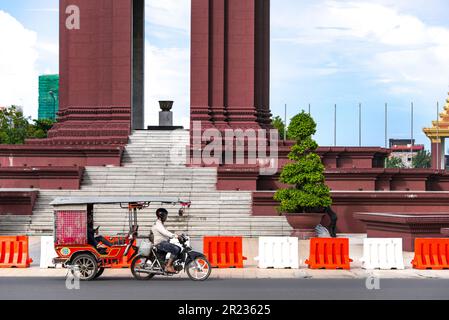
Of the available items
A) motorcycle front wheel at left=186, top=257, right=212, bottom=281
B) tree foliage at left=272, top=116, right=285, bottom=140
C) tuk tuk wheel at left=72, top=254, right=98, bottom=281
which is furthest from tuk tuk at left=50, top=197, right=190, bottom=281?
tree foliage at left=272, top=116, right=285, bottom=140

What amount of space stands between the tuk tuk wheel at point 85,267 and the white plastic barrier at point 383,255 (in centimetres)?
757

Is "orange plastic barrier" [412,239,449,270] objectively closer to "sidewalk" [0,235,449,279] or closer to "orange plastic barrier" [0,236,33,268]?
"sidewalk" [0,235,449,279]

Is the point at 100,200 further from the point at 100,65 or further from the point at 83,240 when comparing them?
the point at 100,65

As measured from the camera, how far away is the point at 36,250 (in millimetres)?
34625

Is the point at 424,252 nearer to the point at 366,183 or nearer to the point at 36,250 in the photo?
the point at 36,250

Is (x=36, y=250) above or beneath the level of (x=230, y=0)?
beneath

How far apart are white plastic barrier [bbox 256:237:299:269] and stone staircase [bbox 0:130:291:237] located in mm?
10509

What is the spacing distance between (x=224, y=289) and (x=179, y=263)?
2386mm

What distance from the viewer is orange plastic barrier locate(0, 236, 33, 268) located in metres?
29.8

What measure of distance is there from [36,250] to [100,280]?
8.86 m

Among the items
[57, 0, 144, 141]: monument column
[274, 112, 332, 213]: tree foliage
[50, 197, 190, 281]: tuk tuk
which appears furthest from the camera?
[57, 0, 144, 141]: monument column

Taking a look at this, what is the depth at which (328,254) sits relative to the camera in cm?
2944
